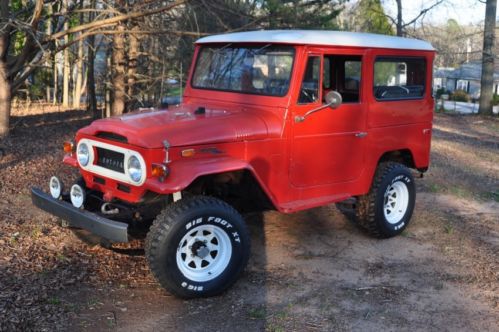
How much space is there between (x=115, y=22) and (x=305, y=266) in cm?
609

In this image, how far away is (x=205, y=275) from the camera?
4.40m

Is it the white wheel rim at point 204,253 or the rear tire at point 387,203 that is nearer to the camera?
the white wheel rim at point 204,253

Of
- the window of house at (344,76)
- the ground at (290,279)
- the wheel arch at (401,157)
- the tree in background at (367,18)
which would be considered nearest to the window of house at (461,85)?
the tree in background at (367,18)

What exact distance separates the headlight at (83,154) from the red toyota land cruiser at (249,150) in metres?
0.02

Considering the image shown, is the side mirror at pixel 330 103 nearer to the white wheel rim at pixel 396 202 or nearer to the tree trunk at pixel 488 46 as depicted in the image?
the white wheel rim at pixel 396 202

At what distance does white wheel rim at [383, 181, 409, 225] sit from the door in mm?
706

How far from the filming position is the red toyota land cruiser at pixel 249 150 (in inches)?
168

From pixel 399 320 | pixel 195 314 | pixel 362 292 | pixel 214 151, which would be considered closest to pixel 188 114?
pixel 214 151

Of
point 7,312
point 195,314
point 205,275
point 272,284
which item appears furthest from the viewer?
point 272,284

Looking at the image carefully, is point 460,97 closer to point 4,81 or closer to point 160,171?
point 4,81

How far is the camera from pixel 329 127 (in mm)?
5230

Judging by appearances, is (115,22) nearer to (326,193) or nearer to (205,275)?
(326,193)

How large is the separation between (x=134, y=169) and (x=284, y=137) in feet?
A: 4.50

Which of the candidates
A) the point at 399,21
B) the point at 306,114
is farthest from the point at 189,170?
the point at 399,21
